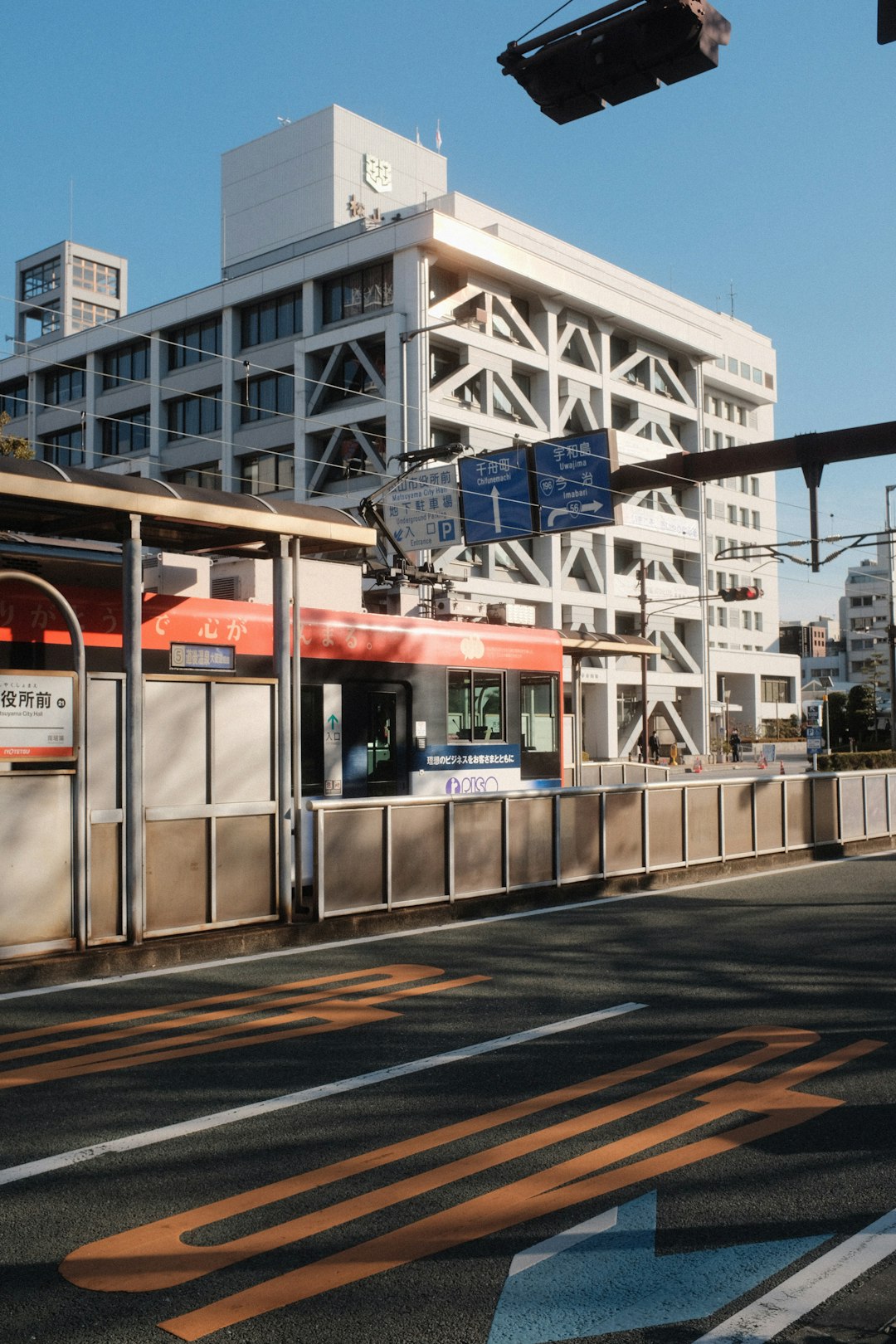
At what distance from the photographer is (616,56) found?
18.7 feet

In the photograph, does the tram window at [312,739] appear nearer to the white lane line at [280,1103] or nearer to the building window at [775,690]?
the white lane line at [280,1103]

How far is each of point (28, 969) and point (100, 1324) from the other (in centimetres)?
607

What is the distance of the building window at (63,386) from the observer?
219ft

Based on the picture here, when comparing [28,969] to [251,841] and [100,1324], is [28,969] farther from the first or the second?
[100,1324]

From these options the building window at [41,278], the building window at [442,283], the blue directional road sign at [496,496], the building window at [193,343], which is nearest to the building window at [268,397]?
the building window at [193,343]

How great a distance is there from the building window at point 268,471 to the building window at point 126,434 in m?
7.34

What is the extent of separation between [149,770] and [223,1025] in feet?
12.1

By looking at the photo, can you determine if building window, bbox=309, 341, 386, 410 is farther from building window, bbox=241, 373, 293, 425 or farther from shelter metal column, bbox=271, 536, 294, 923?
shelter metal column, bbox=271, 536, 294, 923

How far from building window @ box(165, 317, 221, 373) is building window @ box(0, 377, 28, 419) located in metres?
11.1

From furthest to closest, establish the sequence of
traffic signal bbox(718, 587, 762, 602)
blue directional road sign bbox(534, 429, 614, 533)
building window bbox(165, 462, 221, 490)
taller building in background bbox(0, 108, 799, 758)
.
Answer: building window bbox(165, 462, 221, 490) < taller building in background bbox(0, 108, 799, 758) < traffic signal bbox(718, 587, 762, 602) < blue directional road sign bbox(534, 429, 614, 533)

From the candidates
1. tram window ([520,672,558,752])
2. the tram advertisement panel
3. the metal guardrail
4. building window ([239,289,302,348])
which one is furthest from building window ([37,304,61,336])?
the metal guardrail

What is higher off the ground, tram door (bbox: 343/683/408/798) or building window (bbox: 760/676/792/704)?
building window (bbox: 760/676/792/704)

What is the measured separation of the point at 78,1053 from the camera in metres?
7.31

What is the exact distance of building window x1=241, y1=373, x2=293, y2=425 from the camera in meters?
→ 57.3
